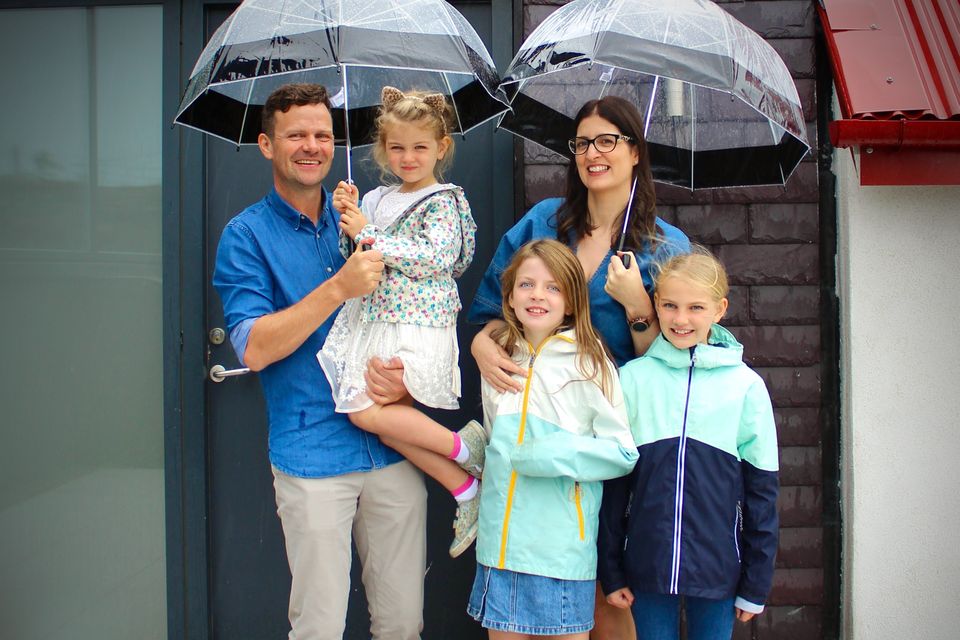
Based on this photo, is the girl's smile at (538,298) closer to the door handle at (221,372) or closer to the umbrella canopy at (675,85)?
the umbrella canopy at (675,85)

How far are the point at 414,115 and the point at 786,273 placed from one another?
1631 millimetres

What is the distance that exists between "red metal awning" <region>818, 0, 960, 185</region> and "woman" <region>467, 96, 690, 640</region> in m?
0.83

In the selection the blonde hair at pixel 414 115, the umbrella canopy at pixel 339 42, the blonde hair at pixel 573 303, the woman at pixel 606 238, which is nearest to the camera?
the umbrella canopy at pixel 339 42

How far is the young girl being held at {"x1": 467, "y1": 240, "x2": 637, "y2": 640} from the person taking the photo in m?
2.29


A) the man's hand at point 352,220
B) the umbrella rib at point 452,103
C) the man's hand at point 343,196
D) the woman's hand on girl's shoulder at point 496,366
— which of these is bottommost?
the woman's hand on girl's shoulder at point 496,366

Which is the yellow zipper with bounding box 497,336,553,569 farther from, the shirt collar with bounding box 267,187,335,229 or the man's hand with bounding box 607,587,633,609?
the shirt collar with bounding box 267,187,335,229

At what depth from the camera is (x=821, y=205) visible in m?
3.30

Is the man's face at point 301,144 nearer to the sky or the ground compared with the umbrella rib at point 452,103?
nearer to the ground

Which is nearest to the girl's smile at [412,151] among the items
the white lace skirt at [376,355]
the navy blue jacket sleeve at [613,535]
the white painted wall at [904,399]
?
the white lace skirt at [376,355]

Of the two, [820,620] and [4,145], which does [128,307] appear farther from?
[820,620]

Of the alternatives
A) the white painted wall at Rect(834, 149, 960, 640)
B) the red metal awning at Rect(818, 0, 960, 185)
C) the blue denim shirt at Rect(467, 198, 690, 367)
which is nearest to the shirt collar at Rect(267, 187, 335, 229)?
the blue denim shirt at Rect(467, 198, 690, 367)

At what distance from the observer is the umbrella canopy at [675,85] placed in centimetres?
227

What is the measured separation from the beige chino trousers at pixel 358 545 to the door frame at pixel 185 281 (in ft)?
3.15

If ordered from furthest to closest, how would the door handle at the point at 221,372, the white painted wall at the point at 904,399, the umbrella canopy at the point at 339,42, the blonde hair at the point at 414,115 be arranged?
the door handle at the point at 221,372
the white painted wall at the point at 904,399
the blonde hair at the point at 414,115
the umbrella canopy at the point at 339,42
